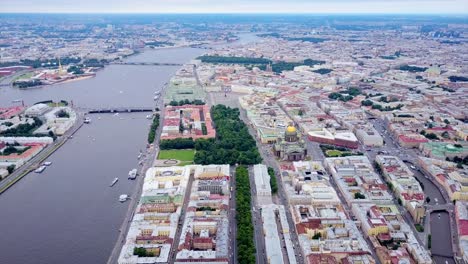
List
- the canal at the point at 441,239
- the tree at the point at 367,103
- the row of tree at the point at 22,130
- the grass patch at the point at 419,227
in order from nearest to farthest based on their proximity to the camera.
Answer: the canal at the point at 441,239, the grass patch at the point at 419,227, the row of tree at the point at 22,130, the tree at the point at 367,103

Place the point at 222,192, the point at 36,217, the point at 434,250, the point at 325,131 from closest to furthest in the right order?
the point at 434,250, the point at 36,217, the point at 222,192, the point at 325,131

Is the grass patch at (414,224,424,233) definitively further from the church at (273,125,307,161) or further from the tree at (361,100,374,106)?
the tree at (361,100,374,106)

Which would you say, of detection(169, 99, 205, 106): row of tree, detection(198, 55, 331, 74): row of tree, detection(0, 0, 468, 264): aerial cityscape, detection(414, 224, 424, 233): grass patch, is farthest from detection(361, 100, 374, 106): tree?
detection(414, 224, 424, 233): grass patch

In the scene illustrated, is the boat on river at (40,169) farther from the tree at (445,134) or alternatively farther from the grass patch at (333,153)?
the tree at (445,134)

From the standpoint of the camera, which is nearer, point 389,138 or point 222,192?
point 222,192

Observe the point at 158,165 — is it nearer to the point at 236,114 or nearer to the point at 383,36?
the point at 236,114

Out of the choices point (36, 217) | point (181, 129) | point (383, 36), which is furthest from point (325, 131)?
point (383, 36)

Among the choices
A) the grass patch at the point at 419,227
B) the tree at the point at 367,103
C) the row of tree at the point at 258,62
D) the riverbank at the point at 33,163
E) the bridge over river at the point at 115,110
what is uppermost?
the grass patch at the point at 419,227

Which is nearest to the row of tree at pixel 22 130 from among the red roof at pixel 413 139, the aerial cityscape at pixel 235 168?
the aerial cityscape at pixel 235 168
